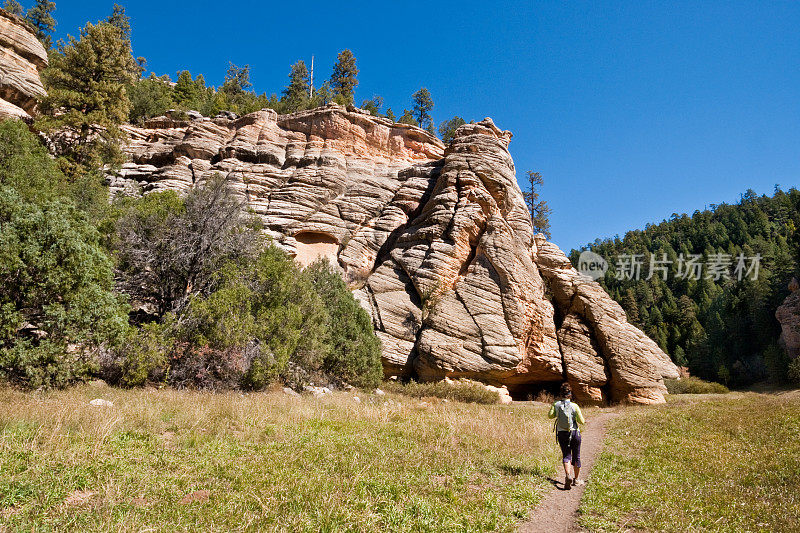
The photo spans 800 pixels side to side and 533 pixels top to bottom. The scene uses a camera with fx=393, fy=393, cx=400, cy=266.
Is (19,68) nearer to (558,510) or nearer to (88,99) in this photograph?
(88,99)

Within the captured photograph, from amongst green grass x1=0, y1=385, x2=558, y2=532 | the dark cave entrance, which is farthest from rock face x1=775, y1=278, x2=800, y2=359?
green grass x1=0, y1=385, x2=558, y2=532

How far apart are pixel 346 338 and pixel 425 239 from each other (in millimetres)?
12885

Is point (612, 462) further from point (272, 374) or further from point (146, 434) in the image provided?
point (272, 374)

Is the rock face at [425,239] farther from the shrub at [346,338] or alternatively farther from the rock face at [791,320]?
Result: the rock face at [791,320]

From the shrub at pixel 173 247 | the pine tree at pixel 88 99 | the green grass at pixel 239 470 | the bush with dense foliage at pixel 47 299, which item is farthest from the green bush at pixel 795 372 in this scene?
the pine tree at pixel 88 99

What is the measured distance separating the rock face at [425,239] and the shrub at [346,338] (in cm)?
335

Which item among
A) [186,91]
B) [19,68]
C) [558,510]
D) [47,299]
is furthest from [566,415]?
[186,91]

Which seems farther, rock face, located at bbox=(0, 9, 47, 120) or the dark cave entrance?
the dark cave entrance

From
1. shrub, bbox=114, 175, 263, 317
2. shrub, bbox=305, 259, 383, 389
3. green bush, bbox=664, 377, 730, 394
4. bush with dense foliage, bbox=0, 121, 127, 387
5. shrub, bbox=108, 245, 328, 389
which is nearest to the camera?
bush with dense foliage, bbox=0, 121, 127, 387

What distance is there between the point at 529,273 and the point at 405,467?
1055 inches

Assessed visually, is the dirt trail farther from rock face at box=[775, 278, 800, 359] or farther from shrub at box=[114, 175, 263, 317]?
rock face at box=[775, 278, 800, 359]

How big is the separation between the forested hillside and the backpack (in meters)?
56.8

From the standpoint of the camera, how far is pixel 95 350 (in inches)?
471

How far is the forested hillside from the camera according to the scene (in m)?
58.3
